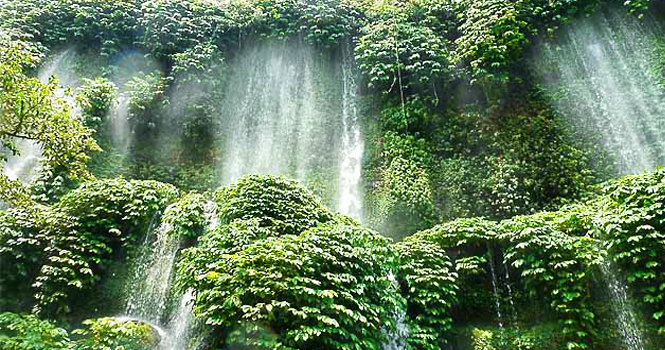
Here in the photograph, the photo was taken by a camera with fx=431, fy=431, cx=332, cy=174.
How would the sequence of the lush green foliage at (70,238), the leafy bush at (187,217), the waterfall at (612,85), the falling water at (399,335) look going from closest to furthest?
the falling water at (399,335)
the lush green foliage at (70,238)
the leafy bush at (187,217)
the waterfall at (612,85)

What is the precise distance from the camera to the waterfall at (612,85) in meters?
8.70

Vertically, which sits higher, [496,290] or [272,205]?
[272,205]

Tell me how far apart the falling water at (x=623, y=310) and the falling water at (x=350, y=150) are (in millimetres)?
4601

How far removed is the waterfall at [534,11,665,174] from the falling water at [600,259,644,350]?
341 centimetres

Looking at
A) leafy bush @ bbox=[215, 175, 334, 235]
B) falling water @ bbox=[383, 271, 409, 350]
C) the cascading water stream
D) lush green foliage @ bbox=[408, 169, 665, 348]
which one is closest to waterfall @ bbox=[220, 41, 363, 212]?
leafy bush @ bbox=[215, 175, 334, 235]

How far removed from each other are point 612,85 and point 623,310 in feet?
19.5

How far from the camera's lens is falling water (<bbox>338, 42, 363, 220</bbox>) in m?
9.56

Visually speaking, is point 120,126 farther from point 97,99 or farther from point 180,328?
point 180,328

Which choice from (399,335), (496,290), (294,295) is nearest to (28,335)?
(294,295)

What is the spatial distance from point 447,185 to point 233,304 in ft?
18.7

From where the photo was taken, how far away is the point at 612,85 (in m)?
9.67

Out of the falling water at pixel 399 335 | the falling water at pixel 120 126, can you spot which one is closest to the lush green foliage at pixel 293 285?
the falling water at pixel 399 335

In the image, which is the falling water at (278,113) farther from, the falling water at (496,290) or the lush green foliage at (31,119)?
the falling water at (496,290)

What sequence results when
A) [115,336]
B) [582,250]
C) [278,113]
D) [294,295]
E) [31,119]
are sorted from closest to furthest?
[294,295] < [115,336] < [582,250] < [31,119] < [278,113]
